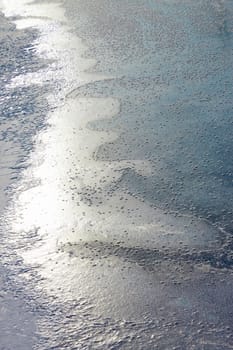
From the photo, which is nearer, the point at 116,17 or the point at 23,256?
the point at 23,256

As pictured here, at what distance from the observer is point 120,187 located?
6.05 m

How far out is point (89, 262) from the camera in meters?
5.20

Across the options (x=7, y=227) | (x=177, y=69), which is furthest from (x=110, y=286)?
(x=177, y=69)

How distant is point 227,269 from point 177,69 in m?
3.93

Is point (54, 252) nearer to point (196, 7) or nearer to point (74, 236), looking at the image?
point (74, 236)

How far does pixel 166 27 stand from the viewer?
378 inches

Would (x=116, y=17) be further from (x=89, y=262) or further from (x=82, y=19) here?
(x=89, y=262)

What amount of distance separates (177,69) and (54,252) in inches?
149

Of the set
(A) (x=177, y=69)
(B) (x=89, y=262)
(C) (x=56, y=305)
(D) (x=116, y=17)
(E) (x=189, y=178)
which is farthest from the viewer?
(D) (x=116, y=17)

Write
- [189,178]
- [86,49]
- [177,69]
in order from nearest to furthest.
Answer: [189,178] < [177,69] < [86,49]

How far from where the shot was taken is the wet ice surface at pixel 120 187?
4.69 metres

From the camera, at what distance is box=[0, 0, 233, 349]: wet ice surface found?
4688 mm

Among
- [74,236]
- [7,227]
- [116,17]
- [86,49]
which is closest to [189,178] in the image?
[74,236]

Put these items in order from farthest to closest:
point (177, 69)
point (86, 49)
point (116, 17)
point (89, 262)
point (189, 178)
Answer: point (116, 17) → point (86, 49) → point (177, 69) → point (189, 178) → point (89, 262)
